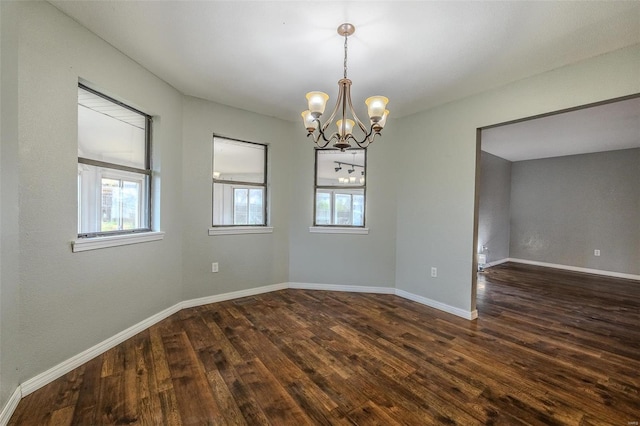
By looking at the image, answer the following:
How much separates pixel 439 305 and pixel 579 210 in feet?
16.0

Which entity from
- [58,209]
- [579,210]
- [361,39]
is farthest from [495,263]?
[58,209]

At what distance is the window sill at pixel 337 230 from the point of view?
3881mm

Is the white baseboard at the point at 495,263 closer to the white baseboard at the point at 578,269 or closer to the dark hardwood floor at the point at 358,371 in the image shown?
the white baseboard at the point at 578,269

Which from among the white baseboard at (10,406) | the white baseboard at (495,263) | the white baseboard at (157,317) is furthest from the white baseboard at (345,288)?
the white baseboard at (495,263)

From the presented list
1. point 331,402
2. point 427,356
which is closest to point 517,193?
point 427,356

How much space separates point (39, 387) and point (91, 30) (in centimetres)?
259

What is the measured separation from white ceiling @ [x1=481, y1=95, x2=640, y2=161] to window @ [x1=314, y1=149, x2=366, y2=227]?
1.99 m

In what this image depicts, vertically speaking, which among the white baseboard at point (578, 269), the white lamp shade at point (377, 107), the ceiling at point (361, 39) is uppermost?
the ceiling at point (361, 39)

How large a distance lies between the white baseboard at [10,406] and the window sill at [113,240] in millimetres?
900

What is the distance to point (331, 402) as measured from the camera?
167 centimetres

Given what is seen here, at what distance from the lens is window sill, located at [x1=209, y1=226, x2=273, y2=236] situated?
3.38 m

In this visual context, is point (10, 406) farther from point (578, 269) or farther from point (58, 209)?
point (578, 269)

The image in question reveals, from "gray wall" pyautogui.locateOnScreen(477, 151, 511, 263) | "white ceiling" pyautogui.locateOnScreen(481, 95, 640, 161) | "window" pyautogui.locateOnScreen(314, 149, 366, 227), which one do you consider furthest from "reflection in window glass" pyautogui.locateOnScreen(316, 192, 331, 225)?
"gray wall" pyautogui.locateOnScreen(477, 151, 511, 263)

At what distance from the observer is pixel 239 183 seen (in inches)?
143
